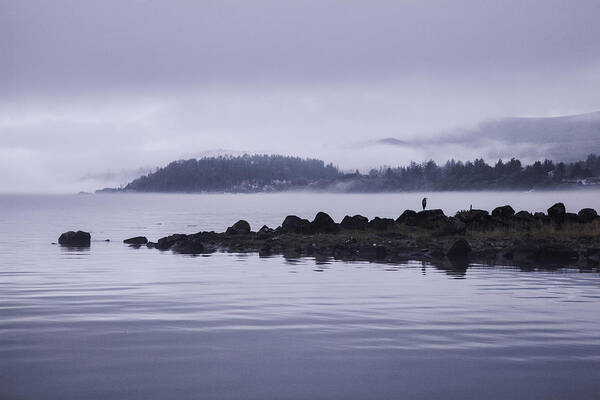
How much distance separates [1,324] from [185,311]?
4985 millimetres

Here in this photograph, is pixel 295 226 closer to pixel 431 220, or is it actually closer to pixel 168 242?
pixel 168 242

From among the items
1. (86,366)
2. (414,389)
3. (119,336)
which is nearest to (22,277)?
(119,336)

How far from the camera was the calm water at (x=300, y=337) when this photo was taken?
11.4m

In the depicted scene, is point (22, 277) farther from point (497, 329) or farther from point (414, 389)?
point (414, 389)

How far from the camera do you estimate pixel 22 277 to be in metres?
31.3

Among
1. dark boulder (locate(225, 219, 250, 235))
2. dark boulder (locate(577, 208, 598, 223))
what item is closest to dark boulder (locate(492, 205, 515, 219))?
dark boulder (locate(577, 208, 598, 223))

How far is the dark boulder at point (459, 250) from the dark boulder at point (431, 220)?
11276mm

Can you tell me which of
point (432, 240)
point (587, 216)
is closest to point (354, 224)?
point (432, 240)

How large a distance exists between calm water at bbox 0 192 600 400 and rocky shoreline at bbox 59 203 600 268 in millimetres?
9342

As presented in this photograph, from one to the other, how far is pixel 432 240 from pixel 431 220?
29.6ft

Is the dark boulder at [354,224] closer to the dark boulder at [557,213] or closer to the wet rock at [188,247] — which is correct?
the wet rock at [188,247]

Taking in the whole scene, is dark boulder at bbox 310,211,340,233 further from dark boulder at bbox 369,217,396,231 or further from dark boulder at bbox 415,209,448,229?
dark boulder at bbox 415,209,448,229

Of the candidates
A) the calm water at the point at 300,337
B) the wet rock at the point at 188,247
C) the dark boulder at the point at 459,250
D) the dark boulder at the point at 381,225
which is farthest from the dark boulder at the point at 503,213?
the calm water at the point at 300,337

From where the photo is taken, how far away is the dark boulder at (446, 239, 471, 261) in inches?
1629
